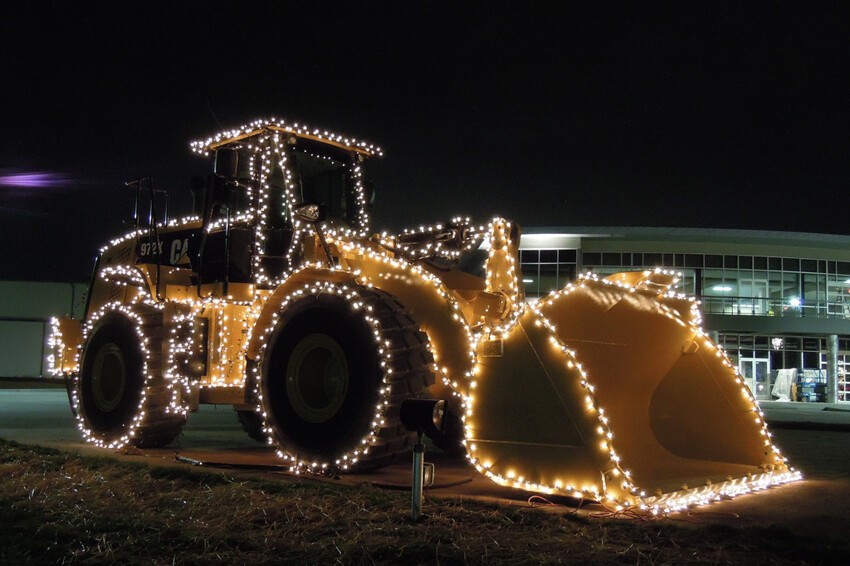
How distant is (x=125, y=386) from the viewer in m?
9.66

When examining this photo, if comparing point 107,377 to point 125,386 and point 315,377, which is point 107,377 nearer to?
point 125,386

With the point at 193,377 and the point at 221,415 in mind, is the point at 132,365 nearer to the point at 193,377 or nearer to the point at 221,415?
the point at 193,377

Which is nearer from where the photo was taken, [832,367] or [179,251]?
[179,251]

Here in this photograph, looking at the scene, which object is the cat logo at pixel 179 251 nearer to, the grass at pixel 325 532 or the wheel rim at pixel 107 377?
the wheel rim at pixel 107 377

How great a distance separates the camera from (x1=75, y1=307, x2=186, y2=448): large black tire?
944 cm

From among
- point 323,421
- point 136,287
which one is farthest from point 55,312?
point 323,421

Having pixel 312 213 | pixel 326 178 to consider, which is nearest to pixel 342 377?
pixel 312 213

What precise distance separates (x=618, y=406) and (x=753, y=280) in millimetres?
35217

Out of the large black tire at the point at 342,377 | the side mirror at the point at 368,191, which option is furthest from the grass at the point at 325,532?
the side mirror at the point at 368,191

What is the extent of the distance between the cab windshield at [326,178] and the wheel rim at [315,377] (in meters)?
1.98

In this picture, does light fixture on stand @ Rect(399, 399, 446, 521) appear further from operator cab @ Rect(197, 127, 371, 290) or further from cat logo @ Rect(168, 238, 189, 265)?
cat logo @ Rect(168, 238, 189, 265)

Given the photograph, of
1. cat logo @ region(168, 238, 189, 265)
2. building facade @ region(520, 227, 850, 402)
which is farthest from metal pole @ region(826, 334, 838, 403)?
cat logo @ region(168, 238, 189, 265)

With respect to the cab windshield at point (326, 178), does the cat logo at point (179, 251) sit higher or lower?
lower

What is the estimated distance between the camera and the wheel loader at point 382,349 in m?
6.82
